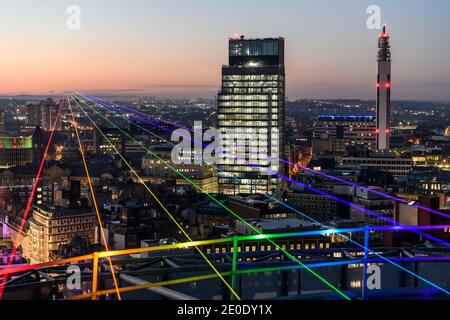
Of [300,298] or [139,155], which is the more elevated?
[300,298]

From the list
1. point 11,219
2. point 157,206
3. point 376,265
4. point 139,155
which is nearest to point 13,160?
point 139,155

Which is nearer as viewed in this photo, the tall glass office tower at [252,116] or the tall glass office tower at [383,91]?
the tall glass office tower at [252,116]

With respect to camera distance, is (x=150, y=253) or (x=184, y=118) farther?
(x=184, y=118)

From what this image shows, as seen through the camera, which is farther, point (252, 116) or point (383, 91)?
point (383, 91)

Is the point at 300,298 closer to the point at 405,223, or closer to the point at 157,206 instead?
the point at 405,223

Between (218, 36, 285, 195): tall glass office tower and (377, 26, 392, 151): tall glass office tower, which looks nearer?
(218, 36, 285, 195): tall glass office tower

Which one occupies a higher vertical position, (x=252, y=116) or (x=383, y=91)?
(x=383, y=91)

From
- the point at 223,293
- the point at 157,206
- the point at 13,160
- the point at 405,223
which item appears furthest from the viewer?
the point at 13,160

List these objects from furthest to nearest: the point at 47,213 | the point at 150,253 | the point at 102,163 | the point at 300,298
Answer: the point at 102,163 → the point at 47,213 → the point at 150,253 → the point at 300,298
